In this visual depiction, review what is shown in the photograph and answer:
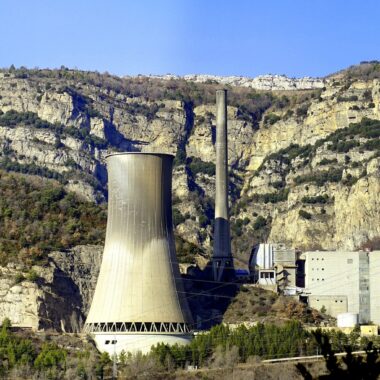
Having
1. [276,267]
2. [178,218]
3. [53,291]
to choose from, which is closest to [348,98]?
[178,218]

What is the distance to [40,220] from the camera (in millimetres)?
84312

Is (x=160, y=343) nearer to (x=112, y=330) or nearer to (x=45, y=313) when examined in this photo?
(x=112, y=330)

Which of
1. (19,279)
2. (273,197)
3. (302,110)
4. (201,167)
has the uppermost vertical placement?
(302,110)

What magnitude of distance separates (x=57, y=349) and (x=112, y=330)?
2994 millimetres

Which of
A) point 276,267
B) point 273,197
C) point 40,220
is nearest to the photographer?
point 40,220

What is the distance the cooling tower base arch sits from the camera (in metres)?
61.6

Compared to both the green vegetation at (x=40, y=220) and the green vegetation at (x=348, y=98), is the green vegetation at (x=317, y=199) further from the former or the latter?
the green vegetation at (x=40, y=220)

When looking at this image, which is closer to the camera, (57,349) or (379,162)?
(57,349)

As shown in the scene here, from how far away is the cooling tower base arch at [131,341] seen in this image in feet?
202

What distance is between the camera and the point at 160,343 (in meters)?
61.5

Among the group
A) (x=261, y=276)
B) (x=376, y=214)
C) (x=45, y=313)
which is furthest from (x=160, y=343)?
(x=376, y=214)

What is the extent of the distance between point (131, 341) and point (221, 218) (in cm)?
2703

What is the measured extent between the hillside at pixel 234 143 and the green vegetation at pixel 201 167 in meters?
0.17

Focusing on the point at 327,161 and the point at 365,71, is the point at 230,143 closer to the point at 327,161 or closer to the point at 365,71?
the point at 365,71
